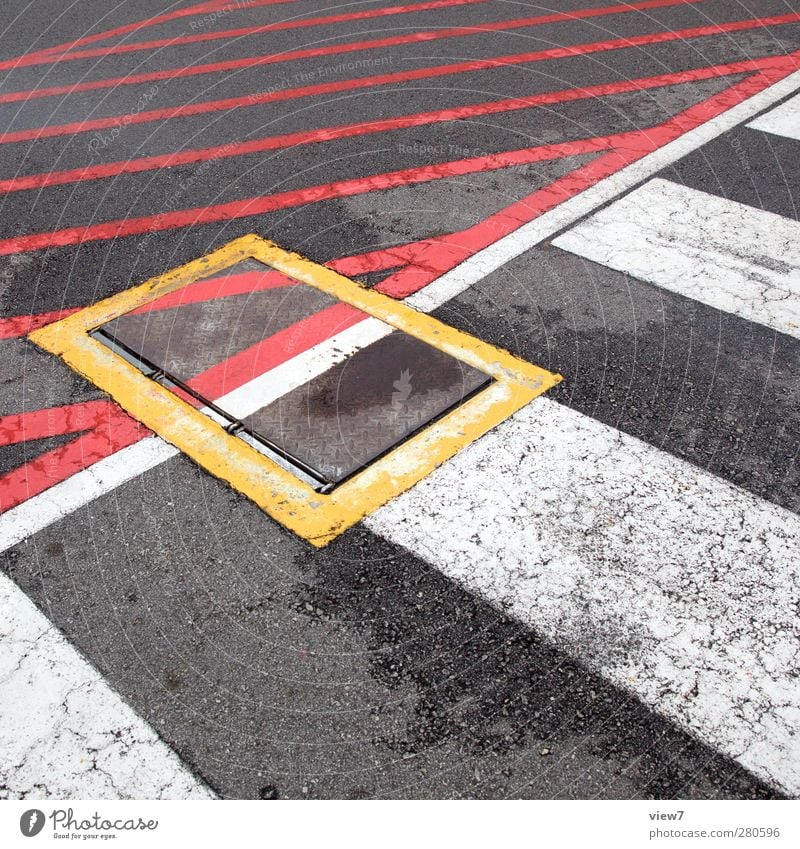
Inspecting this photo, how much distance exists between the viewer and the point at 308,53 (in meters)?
7.53

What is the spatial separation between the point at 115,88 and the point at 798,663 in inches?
253

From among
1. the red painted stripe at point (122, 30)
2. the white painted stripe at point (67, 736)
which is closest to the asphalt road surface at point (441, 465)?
the white painted stripe at point (67, 736)

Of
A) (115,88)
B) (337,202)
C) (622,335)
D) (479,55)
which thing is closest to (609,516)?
(622,335)

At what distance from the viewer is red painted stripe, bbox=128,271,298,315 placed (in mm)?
4758

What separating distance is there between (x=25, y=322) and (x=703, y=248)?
12.0 feet

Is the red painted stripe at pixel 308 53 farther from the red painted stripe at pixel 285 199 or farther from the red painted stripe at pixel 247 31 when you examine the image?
the red painted stripe at pixel 285 199

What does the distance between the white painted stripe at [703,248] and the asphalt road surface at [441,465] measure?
0.08ft

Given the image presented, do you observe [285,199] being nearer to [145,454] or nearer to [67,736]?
[145,454]

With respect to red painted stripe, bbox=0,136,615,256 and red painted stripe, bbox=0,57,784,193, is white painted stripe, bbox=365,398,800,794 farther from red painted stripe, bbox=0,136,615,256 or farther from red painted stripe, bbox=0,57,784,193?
red painted stripe, bbox=0,57,784,193

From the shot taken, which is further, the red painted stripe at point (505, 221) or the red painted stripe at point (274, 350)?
the red painted stripe at point (505, 221)

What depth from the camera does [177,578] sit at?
331cm

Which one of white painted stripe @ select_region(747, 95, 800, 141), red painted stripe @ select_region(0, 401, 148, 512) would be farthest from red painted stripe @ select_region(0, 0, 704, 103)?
red painted stripe @ select_region(0, 401, 148, 512)

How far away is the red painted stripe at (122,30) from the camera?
771 centimetres

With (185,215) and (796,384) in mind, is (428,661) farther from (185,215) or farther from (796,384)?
(185,215)
